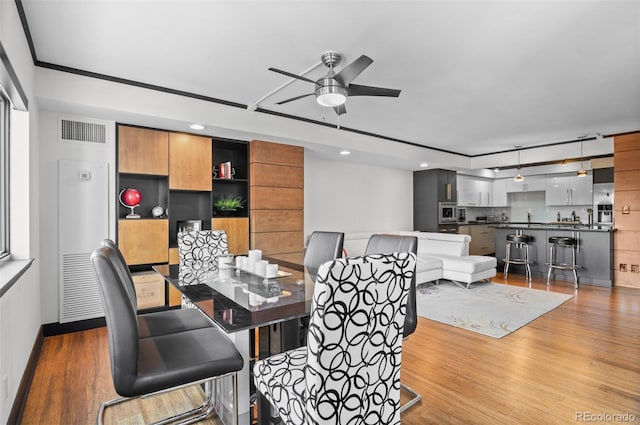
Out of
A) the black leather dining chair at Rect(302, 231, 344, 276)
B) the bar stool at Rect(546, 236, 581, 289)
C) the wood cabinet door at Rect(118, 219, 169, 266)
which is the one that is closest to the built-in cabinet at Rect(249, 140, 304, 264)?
the wood cabinet door at Rect(118, 219, 169, 266)

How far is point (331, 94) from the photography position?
251 cm

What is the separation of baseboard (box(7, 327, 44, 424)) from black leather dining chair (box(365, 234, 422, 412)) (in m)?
2.27

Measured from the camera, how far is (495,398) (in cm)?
226

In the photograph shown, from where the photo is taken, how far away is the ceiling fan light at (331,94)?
2.49 meters

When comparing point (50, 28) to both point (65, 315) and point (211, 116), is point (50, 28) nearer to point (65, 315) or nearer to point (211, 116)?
point (211, 116)

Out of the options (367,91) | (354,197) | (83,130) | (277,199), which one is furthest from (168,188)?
(354,197)

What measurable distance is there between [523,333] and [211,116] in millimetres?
4103

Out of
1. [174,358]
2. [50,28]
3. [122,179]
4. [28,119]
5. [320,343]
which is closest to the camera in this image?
[320,343]

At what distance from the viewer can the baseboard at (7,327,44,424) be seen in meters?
1.96

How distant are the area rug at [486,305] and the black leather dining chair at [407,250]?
163 cm

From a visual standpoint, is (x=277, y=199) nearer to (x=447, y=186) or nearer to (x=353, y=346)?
(x=353, y=346)

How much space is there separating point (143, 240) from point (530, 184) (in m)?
8.51

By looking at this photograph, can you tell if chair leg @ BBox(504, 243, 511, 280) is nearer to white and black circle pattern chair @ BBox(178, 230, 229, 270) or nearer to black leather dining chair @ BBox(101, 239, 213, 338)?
white and black circle pattern chair @ BBox(178, 230, 229, 270)

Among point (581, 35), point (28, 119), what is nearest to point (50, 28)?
point (28, 119)
